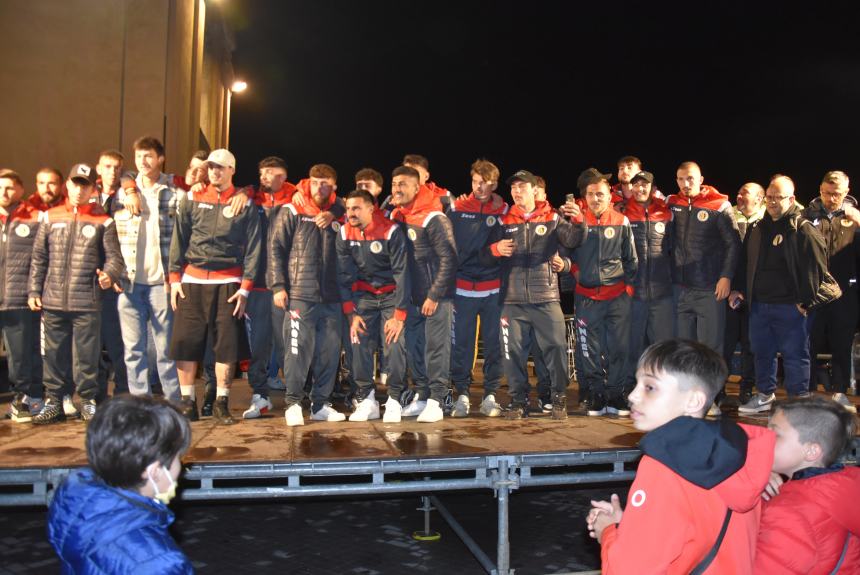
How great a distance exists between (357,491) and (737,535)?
235cm

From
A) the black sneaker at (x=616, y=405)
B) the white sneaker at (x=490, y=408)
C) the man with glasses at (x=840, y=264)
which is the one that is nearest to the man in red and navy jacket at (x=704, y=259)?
the black sneaker at (x=616, y=405)

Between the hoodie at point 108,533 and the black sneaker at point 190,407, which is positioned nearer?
the hoodie at point 108,533

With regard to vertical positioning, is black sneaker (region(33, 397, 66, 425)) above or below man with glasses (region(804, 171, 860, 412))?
below

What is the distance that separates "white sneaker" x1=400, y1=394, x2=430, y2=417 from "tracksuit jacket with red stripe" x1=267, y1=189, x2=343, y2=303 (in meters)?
0.99

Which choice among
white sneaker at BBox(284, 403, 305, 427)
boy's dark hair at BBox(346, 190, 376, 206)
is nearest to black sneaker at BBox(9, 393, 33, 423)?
white sneaker at BBox(284, 403, 305, 427)

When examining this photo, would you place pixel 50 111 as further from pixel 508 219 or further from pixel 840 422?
pixel 840 422

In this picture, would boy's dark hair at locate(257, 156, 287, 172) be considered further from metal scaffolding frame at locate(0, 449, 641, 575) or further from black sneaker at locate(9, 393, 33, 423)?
metal scaffolding frame at locate(0, 449, 641, 575)

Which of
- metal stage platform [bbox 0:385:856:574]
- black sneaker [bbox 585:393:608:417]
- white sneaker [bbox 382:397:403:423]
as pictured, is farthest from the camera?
black sneaker [bbox 585:393:608:417]

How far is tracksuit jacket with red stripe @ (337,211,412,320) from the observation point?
5523 mm

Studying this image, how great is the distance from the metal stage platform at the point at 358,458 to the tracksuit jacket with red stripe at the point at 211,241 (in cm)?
115

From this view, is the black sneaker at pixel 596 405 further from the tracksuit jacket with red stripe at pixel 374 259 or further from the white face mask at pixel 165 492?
the white face mask at pixel 165 492

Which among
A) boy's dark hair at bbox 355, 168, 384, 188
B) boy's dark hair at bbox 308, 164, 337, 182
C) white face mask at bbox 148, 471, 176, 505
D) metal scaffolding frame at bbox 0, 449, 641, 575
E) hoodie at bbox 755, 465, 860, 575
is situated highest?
boy's dark hair at bbox 355, 168, 384, 188

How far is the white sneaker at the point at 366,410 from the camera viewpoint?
5.34 metres

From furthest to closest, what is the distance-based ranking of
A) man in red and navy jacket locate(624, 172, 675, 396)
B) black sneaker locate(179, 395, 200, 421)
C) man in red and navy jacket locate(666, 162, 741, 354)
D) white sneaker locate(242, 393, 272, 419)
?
man in red and navy jacket locate(624, 172, 675, 396) → man in red and navy jacket locate(666, 162, 741, 354) → white sneaker locate(242, 393, 272, 419) → black sneaker locate(179, 395, 200, 421)
